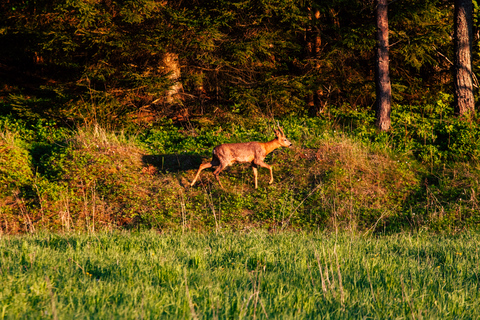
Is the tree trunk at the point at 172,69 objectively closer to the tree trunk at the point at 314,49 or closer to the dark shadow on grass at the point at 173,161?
the dark shadow on grass at the point at 173,161

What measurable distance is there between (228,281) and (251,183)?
6.77m

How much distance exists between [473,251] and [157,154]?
8488mm

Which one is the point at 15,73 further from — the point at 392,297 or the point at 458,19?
the point at 392,297

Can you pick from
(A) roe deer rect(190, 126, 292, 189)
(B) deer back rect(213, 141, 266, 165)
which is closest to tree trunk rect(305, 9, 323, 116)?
(A) roe deer rect(190, 126, 292, 189)

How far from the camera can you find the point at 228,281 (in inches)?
163

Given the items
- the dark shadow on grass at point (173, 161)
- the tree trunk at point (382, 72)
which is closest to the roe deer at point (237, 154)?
the dark shadow on grass at point (173, 161)

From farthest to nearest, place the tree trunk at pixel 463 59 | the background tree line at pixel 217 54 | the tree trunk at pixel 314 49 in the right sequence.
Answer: the tree trunk at pixel 314 49 → the background tree line at pixel 217 54 → the tree trunk at pixel 463 59

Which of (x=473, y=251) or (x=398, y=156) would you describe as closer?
(x=473, y=251)

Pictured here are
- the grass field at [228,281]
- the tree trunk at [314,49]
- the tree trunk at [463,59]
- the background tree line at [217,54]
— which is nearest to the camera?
the grass field at [228,281]

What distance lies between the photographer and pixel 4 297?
3357 millimetres

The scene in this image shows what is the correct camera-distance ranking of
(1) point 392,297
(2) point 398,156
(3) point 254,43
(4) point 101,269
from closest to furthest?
1. (1) point 392,297
2. (4) point 101,269
3. (2) point 398,156
4. (3) point 254,43

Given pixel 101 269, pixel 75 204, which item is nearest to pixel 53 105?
pixel 75 204

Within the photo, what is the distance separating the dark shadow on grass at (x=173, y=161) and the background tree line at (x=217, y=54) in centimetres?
308

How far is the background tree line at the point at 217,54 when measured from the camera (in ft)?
45.7
